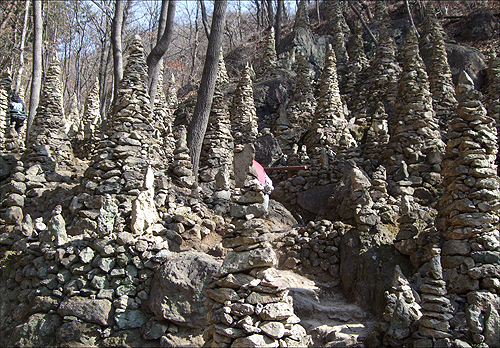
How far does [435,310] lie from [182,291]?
3770 millimetres

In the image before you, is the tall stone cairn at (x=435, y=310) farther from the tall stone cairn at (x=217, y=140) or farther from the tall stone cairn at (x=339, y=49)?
the tall stone cairn at (x=339, y=49)

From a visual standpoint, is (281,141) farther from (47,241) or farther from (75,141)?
(47,241)

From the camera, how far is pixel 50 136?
1134 cm

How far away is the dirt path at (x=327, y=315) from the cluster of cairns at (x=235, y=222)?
44cm

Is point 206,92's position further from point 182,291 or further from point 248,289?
point 248,289

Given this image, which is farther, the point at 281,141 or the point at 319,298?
the point at 281,141

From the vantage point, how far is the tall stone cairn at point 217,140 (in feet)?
41.7

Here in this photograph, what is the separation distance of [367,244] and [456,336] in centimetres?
277

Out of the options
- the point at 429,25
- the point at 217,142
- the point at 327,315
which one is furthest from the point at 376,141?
the point at 429,25

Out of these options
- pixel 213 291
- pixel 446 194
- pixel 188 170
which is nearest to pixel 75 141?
pixel 188 170

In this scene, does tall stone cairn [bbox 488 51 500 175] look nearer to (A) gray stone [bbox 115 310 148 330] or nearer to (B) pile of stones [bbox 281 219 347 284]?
(B) pile of stones [bbox 281 219 347 284]

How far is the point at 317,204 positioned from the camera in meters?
12.1

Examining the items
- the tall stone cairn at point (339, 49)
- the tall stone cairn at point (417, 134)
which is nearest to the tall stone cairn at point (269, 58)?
the tall stone cairn at point (339, 49)

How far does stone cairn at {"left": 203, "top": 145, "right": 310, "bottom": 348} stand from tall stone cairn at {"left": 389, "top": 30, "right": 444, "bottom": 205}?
5.71 m
